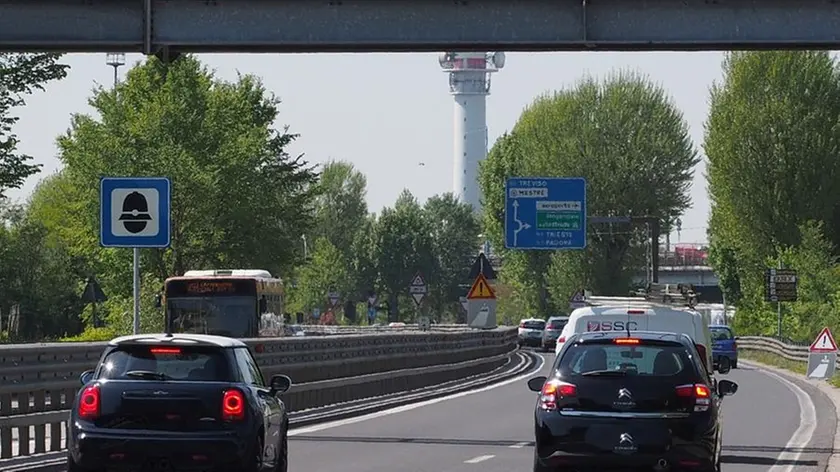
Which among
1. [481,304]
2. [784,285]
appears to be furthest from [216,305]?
[784,285]

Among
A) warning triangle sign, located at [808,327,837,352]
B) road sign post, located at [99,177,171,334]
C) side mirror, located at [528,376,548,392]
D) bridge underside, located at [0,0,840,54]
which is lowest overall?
warning triangle sign, located at [808,327,837,352]

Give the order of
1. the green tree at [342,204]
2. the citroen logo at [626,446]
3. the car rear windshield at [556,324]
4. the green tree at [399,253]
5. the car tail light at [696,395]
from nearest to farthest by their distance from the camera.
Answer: the citroen logo at [626,446] → the car tail light at [696,395] → the car rear windshield at [556,324] → the green tree at [399,253] → the green tree at [342,204]

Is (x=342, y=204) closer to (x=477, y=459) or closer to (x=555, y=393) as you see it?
(x=477, y=459)

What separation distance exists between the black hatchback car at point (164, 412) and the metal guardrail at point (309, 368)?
136 inches

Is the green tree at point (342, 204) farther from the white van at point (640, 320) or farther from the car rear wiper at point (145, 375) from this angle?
the car rear wiper at point (145, 375)

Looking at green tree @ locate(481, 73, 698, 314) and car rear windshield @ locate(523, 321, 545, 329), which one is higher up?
green tree @ locate(481, 73, 698, 314)

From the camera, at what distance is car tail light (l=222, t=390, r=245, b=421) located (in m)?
14.5

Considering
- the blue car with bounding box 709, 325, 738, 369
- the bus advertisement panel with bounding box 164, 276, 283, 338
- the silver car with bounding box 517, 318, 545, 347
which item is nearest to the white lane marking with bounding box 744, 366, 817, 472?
the bus advertisement panel with bounding box 164, 276, 283, 338

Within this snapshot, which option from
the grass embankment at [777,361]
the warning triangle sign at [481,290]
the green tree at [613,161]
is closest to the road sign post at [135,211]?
the warning triangle sign at [481,290]

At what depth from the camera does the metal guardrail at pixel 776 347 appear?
5632 cm

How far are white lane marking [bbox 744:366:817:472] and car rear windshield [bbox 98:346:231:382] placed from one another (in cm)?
696

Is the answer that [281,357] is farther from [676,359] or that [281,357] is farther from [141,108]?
[141,108]

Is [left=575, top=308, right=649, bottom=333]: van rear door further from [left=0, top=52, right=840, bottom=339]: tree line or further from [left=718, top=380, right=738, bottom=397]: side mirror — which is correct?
[left=0, top=52, right=840, bottom=339]: tree line

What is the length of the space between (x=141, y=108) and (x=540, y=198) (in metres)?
21.1
